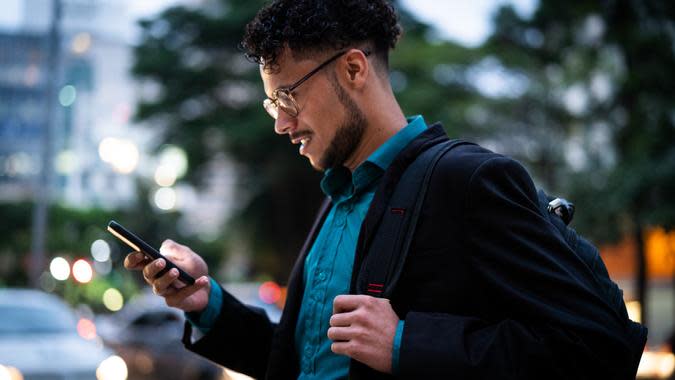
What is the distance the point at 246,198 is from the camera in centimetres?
2536

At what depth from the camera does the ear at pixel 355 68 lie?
1.95m

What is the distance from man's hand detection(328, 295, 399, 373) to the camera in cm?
162

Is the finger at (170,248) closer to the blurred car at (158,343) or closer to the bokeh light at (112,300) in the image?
the blurred car at (158,343)

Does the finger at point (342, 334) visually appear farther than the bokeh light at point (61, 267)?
No

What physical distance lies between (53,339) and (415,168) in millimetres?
7565

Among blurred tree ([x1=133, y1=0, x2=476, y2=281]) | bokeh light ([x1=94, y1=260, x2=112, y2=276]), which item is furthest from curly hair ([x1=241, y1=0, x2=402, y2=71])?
bokeh light ([x1=94, y1=260, x2=112, y2=276])

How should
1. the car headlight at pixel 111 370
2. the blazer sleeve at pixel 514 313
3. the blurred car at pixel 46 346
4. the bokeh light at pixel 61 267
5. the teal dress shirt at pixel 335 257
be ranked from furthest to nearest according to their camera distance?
the bokeh light at pixel 61 267, the car headlight at pixel 111 370, the blurred car at pixel 46 346, the teal dress shirt at pixel 335 257, the blazer sleeve at pixel 514 313

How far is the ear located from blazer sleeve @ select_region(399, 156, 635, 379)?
44 centimetres

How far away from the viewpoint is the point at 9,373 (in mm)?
7391

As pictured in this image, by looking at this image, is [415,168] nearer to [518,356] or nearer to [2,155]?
[518,356]

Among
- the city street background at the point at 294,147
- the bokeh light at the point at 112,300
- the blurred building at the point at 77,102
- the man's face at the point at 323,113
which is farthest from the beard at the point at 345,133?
the blurred building at the point at 77,102

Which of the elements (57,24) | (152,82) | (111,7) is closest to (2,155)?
(111,7)

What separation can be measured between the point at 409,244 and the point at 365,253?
13 centimetres

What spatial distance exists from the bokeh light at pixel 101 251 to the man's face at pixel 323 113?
1693 inches
